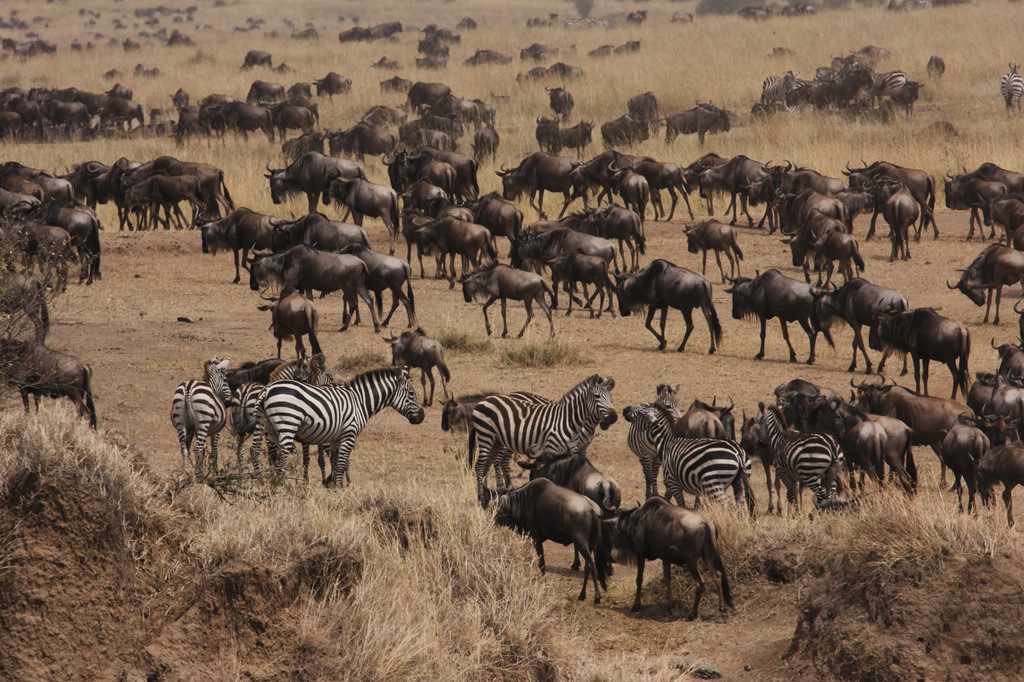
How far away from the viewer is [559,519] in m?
8.23

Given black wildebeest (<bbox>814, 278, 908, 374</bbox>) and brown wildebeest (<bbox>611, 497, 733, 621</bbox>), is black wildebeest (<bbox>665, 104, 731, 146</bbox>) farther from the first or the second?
brown wildebeest (<bbox>611, 497, 733, 621</bbox>)

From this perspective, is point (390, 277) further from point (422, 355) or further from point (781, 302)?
point (781, 302)

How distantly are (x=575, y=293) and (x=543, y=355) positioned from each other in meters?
4.78

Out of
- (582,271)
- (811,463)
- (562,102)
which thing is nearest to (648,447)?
(811,463)

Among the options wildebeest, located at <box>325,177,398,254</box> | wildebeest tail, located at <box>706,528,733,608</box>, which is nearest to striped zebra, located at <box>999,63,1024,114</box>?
wildebeest, located at <box>325,177,398,254</box>

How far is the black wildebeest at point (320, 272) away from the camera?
16609 mm

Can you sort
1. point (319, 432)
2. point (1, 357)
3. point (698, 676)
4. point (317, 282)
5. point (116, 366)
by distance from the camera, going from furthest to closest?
point (317, 282)
point (116, 366)
point (319, 432)
point (1, 357)
point (698, 676)

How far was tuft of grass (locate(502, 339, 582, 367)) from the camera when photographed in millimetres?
14862

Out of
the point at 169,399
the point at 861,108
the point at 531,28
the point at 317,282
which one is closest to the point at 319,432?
the point at 169,399

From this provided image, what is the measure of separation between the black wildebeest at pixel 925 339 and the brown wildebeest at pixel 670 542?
20.1ft

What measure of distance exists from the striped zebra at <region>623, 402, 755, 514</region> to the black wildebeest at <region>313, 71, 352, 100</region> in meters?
32.8

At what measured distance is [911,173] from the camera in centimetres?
2267

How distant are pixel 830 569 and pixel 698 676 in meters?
1.17

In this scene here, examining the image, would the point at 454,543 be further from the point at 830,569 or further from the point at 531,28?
the point at 531,28
